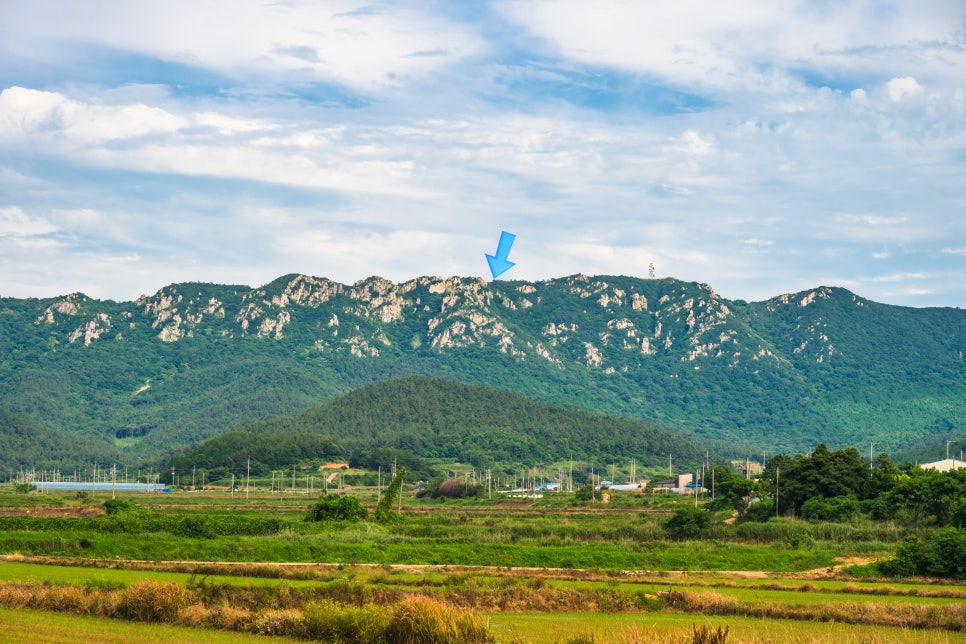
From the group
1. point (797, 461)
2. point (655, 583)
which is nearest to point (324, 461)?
point (797, 461)

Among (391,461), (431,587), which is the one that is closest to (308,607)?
(431,587)

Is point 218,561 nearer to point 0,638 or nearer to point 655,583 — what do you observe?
point 655,583

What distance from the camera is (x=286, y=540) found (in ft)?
180

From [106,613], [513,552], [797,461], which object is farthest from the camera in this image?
[797,461]

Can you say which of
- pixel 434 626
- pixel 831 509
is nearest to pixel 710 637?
pixel 434 626

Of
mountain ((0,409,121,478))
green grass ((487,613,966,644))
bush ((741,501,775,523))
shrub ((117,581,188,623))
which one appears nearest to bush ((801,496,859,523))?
bush ((741,501,775,523))

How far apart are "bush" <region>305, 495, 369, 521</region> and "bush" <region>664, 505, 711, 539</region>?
65.4 feet

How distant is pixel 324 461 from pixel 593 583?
12352 cm

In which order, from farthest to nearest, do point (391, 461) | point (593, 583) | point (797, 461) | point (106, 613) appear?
point (391, 461) < point (797, 461) < point (593, 583) < point (106, 613)

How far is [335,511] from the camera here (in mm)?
67938

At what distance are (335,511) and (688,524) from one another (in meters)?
22.4

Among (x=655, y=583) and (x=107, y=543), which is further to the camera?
(x=107, y=543)

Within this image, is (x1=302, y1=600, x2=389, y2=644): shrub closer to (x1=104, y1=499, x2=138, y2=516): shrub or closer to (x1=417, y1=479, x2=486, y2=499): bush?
(x1=104, y1=499, x2=138, y2=516): shrub

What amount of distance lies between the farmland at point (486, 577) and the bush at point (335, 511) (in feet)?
8.98
